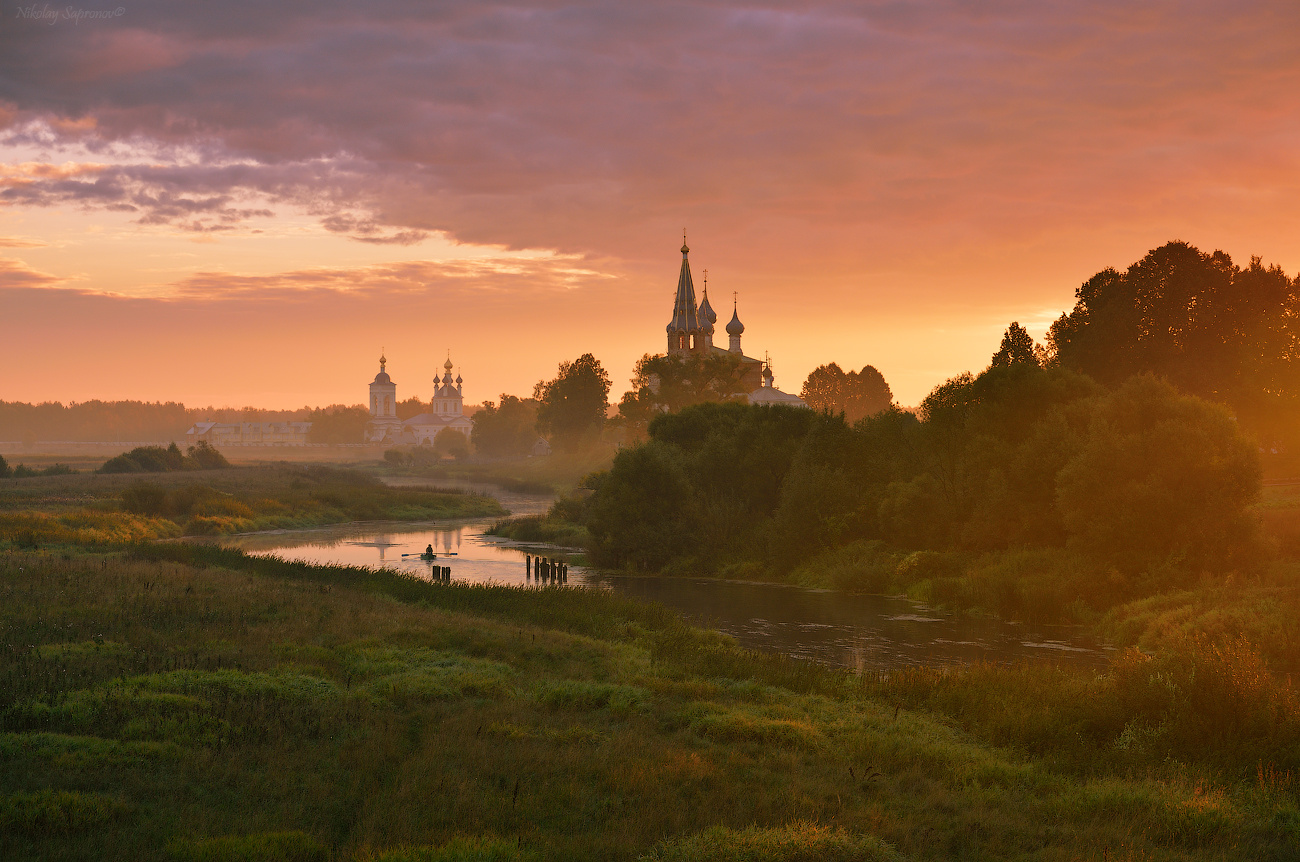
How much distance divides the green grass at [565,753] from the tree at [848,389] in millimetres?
134027

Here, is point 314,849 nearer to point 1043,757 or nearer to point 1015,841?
point 1015,841

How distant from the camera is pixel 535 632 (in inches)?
935

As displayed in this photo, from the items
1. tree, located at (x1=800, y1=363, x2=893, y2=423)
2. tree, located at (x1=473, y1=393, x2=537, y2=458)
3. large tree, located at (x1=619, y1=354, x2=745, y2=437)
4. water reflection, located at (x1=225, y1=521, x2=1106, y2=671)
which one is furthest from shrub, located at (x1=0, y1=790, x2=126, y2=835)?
tree, located at (x1=473, y1=393, x2=537, y2=458)

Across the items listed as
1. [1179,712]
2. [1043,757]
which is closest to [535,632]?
[1043,757]

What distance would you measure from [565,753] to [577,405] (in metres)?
129

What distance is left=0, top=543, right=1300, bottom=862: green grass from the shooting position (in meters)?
10.4

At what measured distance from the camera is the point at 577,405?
141875 mm

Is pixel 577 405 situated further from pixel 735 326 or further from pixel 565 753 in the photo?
pixel 565 753

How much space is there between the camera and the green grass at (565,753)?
1039cm

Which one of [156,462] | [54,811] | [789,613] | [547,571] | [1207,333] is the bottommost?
[789,613]

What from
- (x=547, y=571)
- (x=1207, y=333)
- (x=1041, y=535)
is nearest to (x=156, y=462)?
(x=547, y=571)

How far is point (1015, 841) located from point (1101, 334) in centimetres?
4575

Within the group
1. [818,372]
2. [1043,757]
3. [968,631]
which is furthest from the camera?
[818,372]

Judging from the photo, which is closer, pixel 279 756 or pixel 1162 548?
pixel 279 756
